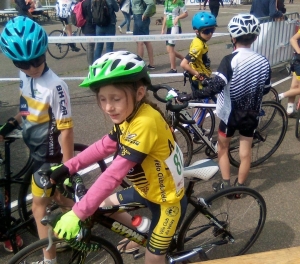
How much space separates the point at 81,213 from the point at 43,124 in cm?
88

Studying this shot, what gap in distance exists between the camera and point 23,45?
100 inches

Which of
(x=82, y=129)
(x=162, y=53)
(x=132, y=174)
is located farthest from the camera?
(x=162, y=53)

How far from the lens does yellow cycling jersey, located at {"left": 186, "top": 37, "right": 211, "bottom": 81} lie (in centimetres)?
511

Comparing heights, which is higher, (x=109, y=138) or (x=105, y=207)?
(x=109, y=138)

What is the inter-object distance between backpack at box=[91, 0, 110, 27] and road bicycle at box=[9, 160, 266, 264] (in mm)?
5166

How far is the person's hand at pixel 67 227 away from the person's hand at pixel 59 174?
0.93ft

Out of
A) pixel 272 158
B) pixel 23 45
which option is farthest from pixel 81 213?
pixel 272 158

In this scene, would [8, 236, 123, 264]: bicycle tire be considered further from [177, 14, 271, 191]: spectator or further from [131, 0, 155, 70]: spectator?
[131, 0, 155, 70]: spectator

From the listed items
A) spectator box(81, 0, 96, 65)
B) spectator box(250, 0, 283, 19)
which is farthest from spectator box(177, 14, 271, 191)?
spectator box(250, 0, 283, 19)

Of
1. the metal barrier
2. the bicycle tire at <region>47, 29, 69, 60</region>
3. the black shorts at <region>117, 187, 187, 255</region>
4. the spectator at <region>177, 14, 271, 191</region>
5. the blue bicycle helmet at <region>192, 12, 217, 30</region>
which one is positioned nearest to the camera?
the black shorts at <region>117, 187, 187, 255</region>

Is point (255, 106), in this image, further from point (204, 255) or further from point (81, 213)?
point (81, 213)

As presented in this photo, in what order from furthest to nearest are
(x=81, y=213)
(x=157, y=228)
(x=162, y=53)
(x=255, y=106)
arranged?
1. (x=162, y=53)
2. (x=255, y=106)
3. (x=157, y=228)
4. (x=81, y=213)

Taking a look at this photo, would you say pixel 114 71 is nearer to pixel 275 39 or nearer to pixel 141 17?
pixel 141 17

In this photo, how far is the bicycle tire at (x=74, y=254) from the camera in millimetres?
2375
